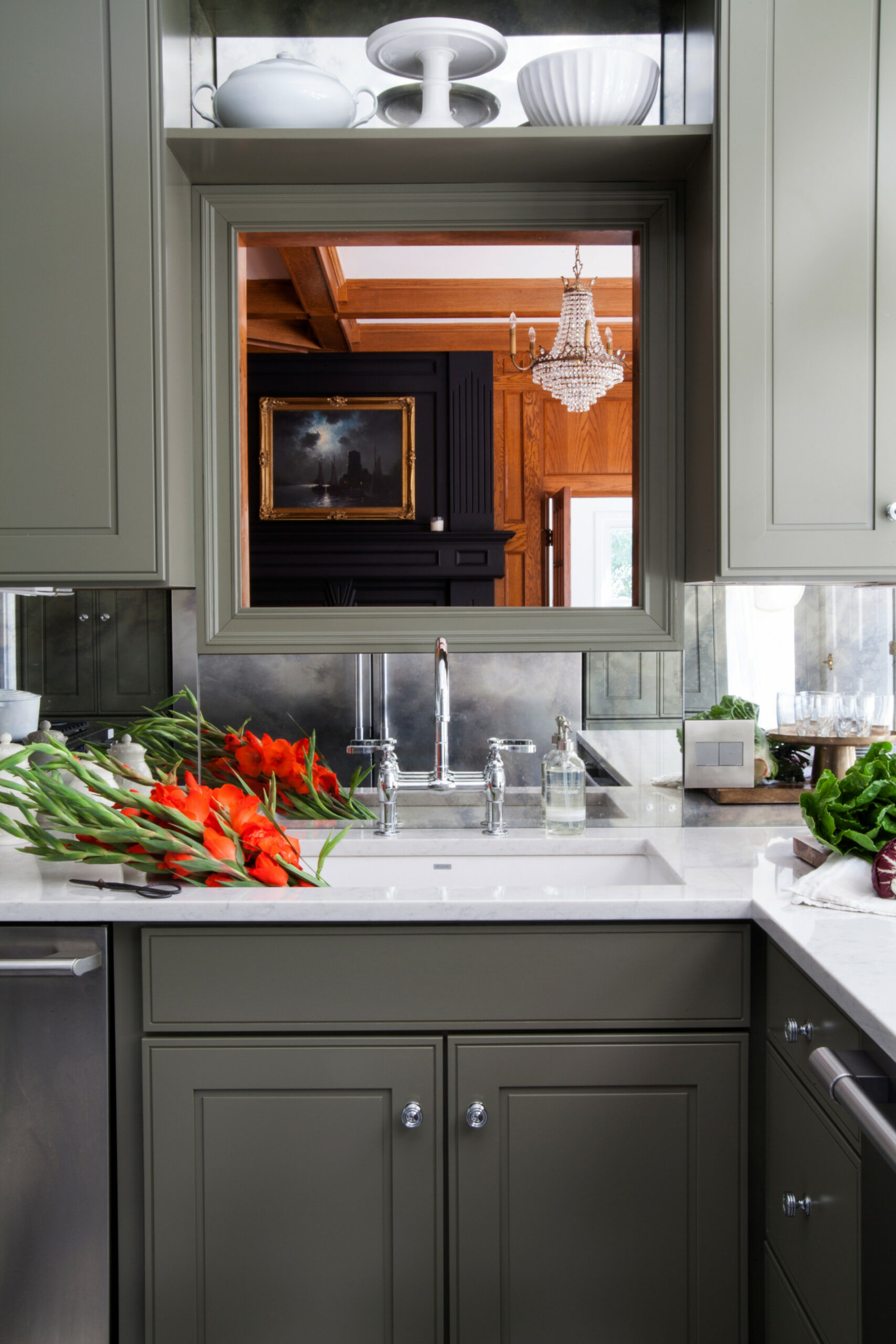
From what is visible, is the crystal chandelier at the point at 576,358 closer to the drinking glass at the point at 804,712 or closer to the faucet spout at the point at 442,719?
the faucet spout at the point at 442,719

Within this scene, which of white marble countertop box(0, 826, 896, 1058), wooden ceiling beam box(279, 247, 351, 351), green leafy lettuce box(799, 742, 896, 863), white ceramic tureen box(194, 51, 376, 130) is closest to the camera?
white marble countertop box(0, 826, 896, 1058)

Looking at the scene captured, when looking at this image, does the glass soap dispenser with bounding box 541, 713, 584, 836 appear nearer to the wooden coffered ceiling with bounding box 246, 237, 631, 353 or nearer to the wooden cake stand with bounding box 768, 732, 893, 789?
the wooden cake stand with bounding box 768, 732, 893, 789

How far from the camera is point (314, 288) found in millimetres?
1893

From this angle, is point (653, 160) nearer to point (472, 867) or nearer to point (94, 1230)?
point (472, 867)

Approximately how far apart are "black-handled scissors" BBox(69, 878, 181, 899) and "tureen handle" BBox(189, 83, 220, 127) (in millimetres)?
1392

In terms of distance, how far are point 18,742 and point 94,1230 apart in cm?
90

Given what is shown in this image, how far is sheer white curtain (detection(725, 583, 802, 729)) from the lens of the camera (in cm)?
191

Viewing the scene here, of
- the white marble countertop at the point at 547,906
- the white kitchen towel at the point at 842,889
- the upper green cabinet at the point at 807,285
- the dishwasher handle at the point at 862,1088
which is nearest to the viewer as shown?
the dishwasher handle at the point at 862,1088

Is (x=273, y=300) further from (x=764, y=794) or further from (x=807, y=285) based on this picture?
(x=764, y=794)

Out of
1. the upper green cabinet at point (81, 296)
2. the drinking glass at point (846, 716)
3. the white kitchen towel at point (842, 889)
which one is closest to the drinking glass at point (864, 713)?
the drinking glass at point (846, 716)

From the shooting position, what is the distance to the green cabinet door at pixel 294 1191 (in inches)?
57.2

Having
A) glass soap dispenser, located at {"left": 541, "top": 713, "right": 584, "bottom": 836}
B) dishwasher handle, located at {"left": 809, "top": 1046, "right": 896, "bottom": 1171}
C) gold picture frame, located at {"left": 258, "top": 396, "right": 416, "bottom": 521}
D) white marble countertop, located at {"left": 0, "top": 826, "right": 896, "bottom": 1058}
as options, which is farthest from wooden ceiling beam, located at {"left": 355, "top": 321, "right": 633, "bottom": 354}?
dishwasher handle, located at {"left": 809, "top": 1046, "right": 896, "bottom": 1171}

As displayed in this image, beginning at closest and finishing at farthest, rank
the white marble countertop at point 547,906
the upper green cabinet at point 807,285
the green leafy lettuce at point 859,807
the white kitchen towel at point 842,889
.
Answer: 1. the white marble countertop at point 547,906
2. the white kitchen towel at point 842,889
3. the green leafy lettuce at point 859,807
4. the upper green cabinet at point 807,285

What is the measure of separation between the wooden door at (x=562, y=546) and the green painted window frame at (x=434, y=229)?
3 cm
